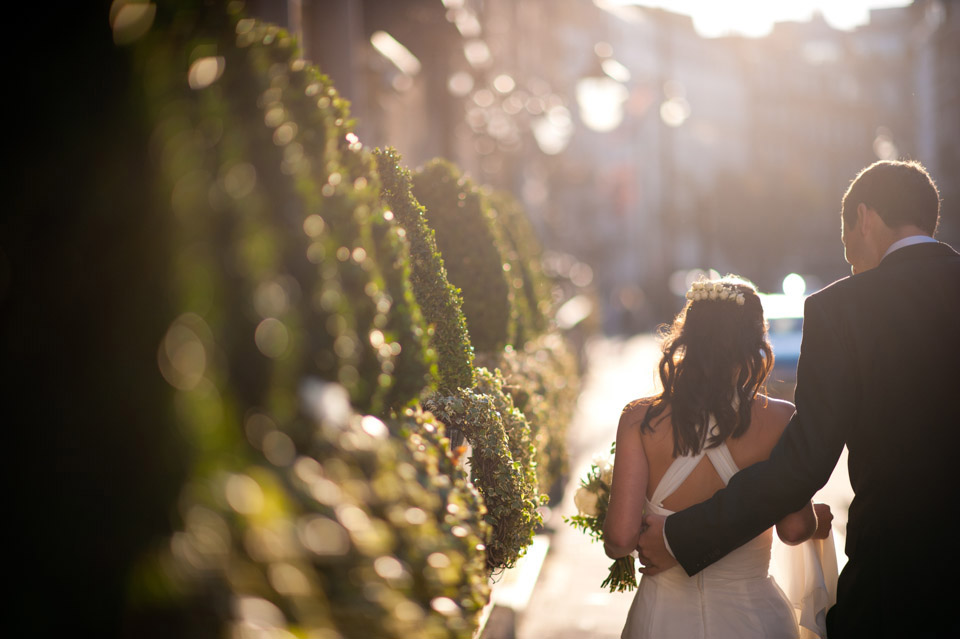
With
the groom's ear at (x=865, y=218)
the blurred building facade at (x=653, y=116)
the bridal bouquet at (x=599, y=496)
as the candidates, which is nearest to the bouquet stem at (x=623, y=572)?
the bridal bouquet at (x=599, y=496)

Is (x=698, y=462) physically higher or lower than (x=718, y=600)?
higher

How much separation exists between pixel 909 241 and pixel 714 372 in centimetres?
82

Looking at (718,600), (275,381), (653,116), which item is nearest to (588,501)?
(718,600)

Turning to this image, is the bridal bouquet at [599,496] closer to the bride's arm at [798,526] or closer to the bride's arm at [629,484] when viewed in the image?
the bride's arm at [629,484]

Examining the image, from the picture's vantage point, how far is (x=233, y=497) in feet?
6.38

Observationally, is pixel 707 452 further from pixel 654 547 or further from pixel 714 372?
pixel 654 547

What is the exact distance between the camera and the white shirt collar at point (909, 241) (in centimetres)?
343

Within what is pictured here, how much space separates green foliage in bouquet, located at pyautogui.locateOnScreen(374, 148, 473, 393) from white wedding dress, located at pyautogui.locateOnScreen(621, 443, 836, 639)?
1725 millimetres

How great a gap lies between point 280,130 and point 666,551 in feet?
7.17

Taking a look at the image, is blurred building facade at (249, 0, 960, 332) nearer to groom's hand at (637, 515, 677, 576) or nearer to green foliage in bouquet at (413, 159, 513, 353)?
green foliage in bouquet at (413, 159, 513, 353)

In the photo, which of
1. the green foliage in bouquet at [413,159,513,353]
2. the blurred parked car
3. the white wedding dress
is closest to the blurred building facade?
the green foliage in bouquet at [413,159,513,353]

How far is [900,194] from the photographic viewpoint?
11.5 ft

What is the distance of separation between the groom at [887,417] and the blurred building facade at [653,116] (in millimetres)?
5194

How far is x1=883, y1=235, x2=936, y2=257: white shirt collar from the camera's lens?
3.43 meters
